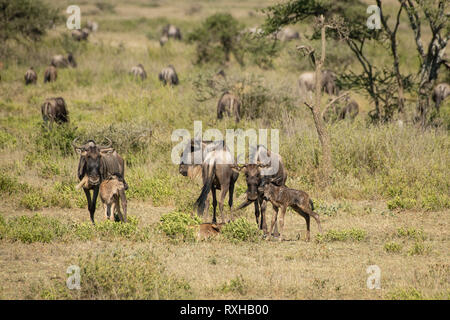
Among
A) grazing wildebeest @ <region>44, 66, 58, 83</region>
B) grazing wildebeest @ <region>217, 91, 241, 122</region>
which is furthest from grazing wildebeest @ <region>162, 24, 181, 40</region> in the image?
grazing wildebeest @ <region>217, 91, 241, 122</region>

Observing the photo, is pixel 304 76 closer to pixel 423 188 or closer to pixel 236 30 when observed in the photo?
pixel 236 30

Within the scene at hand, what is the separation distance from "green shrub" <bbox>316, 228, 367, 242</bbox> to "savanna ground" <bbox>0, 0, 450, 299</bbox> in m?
0.03

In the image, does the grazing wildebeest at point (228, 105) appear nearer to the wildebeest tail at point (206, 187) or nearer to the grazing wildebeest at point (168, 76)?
the wildebeest tail at point (206, 187)

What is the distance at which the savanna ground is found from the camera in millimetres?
6281

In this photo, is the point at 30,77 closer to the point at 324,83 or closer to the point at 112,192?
the point at 324,83

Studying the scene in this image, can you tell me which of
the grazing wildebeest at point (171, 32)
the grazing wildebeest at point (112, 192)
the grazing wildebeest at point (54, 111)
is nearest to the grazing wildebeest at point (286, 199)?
the grazing wildebeest at point (112, 192)

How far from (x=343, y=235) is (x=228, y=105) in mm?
7455

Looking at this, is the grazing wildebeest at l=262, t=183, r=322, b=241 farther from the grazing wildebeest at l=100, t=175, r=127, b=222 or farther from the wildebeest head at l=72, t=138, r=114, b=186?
the wildebeest head at l=72, t=138, r=114, b=186

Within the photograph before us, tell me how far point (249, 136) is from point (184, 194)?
3227 millimetres

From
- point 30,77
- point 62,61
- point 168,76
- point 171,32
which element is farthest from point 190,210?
point 171,32

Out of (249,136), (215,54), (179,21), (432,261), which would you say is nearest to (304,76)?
(215,54)

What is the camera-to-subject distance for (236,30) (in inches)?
1018

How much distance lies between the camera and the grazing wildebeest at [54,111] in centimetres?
1483

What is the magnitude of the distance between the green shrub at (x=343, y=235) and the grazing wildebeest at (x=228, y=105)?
706cm
